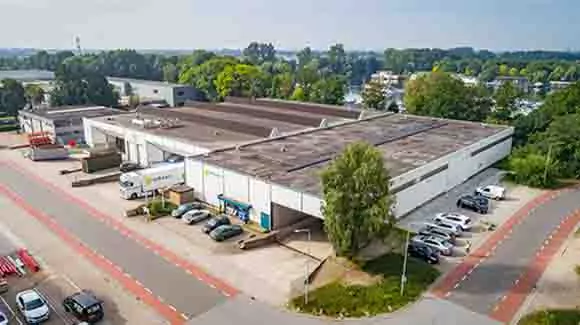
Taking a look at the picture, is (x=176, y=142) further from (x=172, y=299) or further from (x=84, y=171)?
(x=172, y=299)

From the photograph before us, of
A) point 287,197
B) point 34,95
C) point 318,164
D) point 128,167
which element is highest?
point 34,95

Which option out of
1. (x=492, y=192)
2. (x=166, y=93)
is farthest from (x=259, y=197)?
(x=166, y=93)

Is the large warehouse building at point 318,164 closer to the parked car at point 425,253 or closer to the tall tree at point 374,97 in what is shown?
the parked car at point 425,253

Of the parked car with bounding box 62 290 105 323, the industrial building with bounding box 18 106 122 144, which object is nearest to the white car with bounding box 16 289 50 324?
the parked car with bounding box 62 290 105 323

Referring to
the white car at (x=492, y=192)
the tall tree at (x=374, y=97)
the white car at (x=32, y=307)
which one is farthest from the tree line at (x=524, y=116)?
the white car at (x=32, y=307)

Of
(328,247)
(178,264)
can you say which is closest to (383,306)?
(328,247)

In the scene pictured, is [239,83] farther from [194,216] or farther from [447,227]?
[447,227]
